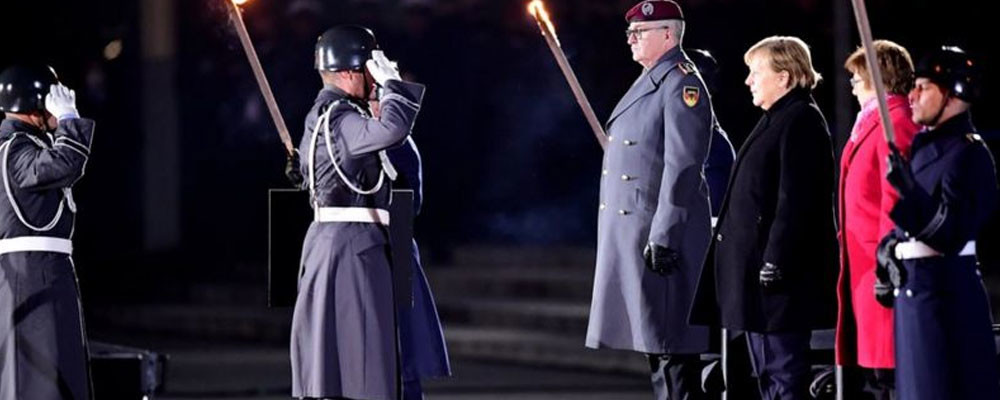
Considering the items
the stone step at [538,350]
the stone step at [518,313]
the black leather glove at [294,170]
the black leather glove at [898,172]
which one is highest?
the black leather glove at [898,172]

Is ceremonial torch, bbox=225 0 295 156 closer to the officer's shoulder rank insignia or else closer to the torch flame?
the torch flame

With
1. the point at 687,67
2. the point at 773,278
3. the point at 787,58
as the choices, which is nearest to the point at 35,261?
the point at 687,67

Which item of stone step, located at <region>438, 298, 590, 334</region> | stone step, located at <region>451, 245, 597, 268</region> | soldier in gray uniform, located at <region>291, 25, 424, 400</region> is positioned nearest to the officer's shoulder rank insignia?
soldier in gray uniform, located at <region>291, 25, 424, 400</region>

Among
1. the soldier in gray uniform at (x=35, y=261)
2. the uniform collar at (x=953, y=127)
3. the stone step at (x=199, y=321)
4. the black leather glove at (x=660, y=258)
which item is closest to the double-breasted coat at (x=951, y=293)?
the uniform collar at (x=953, y=127)

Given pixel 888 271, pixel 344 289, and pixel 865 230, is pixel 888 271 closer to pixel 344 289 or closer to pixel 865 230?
pixel 865 230

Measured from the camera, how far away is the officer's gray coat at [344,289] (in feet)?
32.0

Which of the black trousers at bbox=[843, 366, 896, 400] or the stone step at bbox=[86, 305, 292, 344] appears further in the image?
the stone step at bbox=[86, 305, 292, 344]

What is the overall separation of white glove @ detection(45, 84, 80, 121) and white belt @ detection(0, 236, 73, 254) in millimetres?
514

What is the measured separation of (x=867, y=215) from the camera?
9.45m

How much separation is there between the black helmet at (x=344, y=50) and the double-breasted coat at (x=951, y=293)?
2.35m

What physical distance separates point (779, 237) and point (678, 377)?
0.84 m

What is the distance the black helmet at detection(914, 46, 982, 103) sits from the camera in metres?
8.83

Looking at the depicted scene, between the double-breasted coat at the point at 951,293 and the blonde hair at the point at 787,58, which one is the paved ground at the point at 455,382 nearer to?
the blonde hair at the point at 787,58

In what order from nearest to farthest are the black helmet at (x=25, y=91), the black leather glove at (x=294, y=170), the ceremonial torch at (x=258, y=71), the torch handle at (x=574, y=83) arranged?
the black helmet at (x=25, y=91) → the ceremonial torch at (x=258, y=71) → the black leather glove at (x=294, y=170) → the torch handle at (x=574, y=83)
